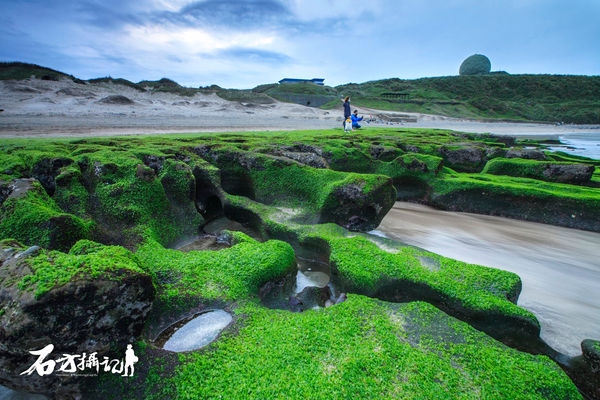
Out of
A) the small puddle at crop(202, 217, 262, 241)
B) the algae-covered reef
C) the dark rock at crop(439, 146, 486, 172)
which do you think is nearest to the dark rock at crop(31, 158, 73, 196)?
the algae-covered reef

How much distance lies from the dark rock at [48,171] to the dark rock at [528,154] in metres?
16.1

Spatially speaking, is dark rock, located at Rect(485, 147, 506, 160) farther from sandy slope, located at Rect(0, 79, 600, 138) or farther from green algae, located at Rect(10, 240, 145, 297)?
sandy slope, located at Rect(0, 79, 600, 138)

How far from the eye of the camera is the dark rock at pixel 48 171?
5.72 m

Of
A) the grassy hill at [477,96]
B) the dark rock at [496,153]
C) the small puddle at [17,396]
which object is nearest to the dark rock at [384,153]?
the dark rock at [496,153]

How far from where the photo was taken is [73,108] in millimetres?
25062


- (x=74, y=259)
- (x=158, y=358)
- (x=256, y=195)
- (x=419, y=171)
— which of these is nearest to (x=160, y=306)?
(x=158, y=358)

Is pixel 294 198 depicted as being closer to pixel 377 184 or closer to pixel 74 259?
pixel 377 184

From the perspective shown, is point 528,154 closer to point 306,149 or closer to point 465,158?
point 465,158

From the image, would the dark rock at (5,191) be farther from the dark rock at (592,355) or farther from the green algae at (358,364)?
the dark rock at (592,355)

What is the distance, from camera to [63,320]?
7.41 feet

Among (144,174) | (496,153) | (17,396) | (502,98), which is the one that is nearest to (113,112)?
(144,174)

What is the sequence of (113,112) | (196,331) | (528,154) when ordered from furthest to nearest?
(113,112) < (528,154) < (196,331)

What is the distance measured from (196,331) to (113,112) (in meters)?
29.3

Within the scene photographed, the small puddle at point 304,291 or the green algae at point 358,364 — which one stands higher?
the green algae at point 358,364
